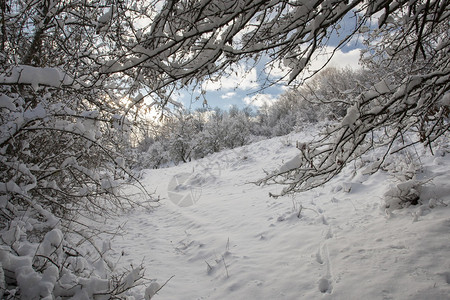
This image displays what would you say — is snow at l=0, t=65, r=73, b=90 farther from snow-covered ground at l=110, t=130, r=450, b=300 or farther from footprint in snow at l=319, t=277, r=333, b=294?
footprint in snow at l=319, t=277, r=333, b=294

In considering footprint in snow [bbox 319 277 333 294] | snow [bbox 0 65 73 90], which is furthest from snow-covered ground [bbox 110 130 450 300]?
snow [bbox 0 65 73 90]

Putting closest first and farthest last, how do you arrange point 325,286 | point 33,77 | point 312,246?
1. point 33,77
2. point 325,286
3. point 312,246

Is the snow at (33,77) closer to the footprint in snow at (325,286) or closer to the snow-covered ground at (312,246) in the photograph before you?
the snow-covered ground at (312,246)

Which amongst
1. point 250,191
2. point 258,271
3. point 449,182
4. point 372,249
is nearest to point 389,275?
point 372,249

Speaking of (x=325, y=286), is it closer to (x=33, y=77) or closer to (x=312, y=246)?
(x=312, y=246)

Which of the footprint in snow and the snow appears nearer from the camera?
the snow

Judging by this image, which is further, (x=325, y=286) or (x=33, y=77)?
(x=325, y=286)

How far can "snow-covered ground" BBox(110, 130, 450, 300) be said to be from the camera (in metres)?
2.27

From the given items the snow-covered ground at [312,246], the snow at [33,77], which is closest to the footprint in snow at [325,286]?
the snow-covered ground at [312,246]

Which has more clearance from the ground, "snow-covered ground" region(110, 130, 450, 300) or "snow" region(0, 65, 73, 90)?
"snow" region(0, 65, 73, 90)

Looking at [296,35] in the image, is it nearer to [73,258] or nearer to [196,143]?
[73,258]

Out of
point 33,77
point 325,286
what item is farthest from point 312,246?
point 33,77

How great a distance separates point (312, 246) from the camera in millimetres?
3154

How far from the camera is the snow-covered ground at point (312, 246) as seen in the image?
2.27 m
